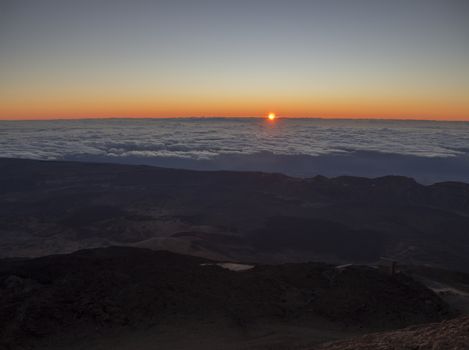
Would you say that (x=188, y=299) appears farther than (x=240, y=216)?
No

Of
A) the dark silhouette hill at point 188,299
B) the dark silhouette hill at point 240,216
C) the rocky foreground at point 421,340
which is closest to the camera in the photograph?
the rocky foreground at point 421,340

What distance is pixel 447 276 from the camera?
23531mm

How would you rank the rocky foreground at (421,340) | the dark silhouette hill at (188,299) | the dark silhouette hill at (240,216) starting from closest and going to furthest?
the rocky foreground at (421,340) → the dark silhouette hill at (188,299) → the dark silhouette hill at (240,216)

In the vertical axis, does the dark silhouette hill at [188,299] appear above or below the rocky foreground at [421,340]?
below

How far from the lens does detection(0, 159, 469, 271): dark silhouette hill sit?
39469 mm

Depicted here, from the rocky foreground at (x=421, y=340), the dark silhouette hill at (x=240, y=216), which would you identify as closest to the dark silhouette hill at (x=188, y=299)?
the rocky foreground at (x=421, y=340)

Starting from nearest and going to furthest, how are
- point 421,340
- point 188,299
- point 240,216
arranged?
point 421,340
point 188,299
point 240,216

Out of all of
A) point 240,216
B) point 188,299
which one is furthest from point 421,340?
point 240,216

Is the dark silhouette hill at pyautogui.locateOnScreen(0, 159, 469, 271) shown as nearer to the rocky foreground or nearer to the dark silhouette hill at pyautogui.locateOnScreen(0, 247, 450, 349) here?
the dark silhouette hill at pyautogui.locateOnScreen(0, 247, 450, 349)

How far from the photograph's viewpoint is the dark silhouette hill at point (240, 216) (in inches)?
1554

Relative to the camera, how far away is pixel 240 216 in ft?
170

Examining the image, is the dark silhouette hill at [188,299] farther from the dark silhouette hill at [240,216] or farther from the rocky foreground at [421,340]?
the dark silhouette hill at [240,216]

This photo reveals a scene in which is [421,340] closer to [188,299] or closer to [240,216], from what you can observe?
[188,299]

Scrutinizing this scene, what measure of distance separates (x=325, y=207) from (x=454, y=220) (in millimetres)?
14399
